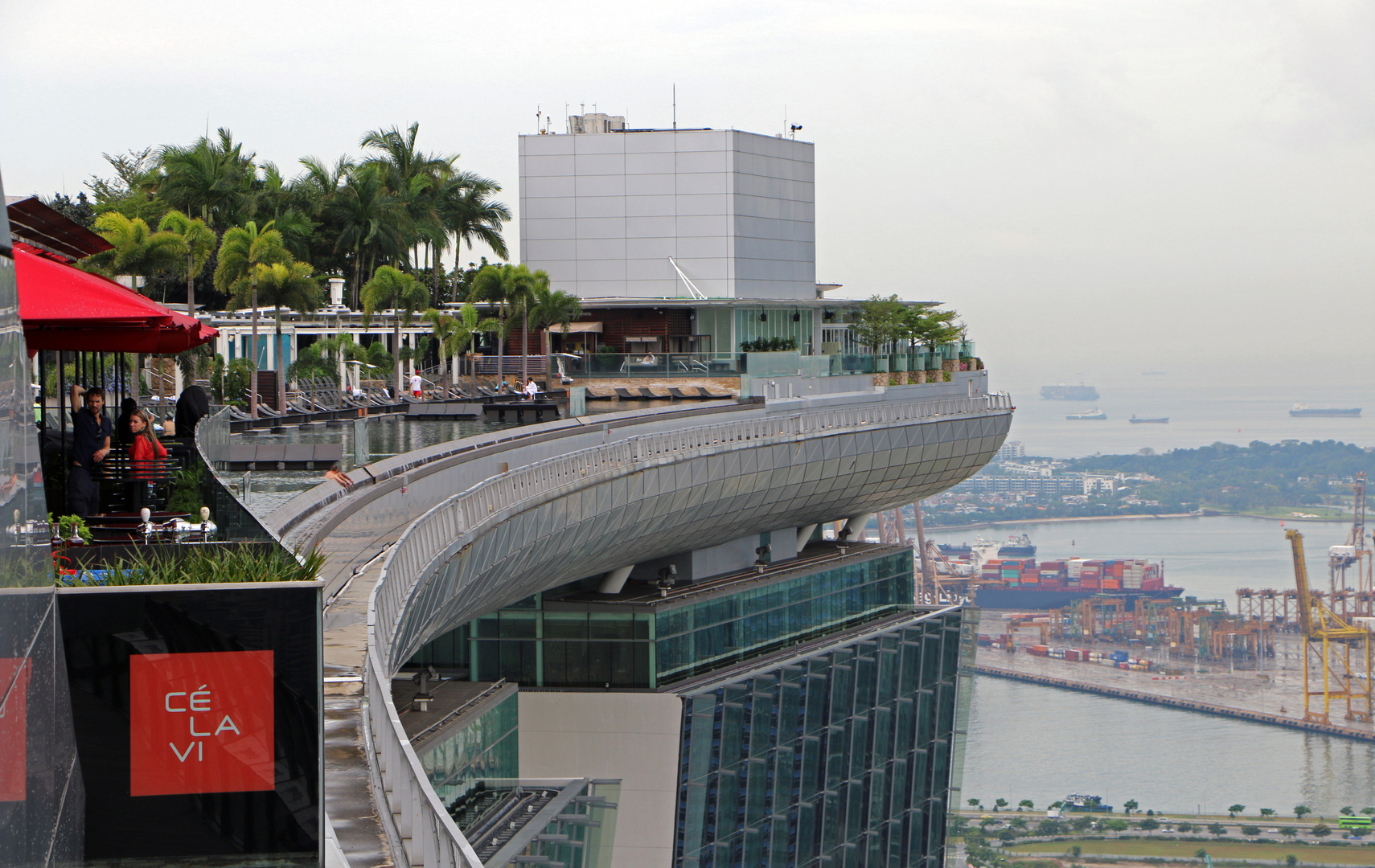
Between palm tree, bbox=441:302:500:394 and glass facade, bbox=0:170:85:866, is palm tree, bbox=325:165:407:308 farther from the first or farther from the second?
glass facade, bbox=0:170:85:866

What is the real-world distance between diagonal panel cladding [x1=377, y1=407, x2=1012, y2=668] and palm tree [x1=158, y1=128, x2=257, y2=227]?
3016 cm

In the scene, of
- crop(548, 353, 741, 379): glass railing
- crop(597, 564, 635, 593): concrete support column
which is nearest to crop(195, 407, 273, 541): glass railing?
crop(597, 564, 635, 593): concrete support column

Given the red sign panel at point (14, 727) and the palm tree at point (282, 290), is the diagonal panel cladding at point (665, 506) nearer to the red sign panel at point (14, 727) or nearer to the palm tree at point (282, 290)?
the red sign panel at point (14, 727)

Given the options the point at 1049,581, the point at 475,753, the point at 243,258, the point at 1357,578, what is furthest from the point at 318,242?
the point at 1357,578

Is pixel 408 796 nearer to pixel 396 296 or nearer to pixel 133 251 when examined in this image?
pixel 133 251

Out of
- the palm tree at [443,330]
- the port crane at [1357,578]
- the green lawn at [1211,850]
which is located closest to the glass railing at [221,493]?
the palm tree at [443,330]

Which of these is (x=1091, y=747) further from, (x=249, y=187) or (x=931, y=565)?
(x=249, y=187)

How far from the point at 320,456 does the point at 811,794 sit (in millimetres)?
20279

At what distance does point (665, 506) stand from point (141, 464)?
57.9 ft

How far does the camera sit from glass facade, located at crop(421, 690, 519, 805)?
21.0m

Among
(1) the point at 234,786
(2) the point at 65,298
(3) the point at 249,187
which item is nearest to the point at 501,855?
(2) the point at 65,298

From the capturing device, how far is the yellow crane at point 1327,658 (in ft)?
440

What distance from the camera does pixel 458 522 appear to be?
17.5 meters

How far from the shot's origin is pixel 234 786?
23.4 ft
